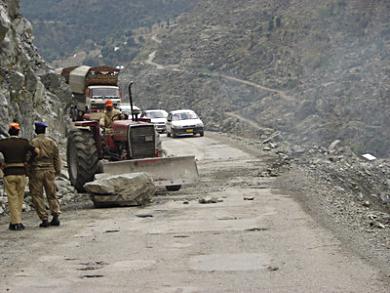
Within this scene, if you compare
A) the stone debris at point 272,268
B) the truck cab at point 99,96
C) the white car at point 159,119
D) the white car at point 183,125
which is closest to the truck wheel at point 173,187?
the stone debris at point 272,268

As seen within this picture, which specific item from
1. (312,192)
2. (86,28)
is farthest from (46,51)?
(312,192)

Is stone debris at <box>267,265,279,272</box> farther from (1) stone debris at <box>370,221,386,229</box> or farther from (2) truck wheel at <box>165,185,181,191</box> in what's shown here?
(2) truck wheel at <box>165,185,181,191</box>

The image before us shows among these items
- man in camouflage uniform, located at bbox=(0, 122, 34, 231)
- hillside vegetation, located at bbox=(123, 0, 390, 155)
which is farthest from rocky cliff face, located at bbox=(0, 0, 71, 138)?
hillside vegetation, located at bbox=(123, 0, 390, 155)

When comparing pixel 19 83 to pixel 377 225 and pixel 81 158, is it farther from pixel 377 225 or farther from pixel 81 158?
pixel 377 225

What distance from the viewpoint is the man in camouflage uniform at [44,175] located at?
13.9m

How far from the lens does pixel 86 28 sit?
173m

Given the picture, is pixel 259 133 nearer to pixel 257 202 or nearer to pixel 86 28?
pixel 257 202

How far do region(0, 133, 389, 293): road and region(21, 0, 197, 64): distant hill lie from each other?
130 m

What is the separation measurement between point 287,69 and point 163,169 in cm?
5951

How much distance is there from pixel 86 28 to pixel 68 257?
16606 cm

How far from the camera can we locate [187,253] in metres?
10.8

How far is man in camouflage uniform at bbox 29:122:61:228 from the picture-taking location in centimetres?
1393

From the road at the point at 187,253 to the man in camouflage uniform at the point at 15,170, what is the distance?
0.36 m

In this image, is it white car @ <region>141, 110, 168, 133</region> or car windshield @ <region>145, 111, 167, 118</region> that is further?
car windshield @ <region>145, 111, 167, 118</region>
